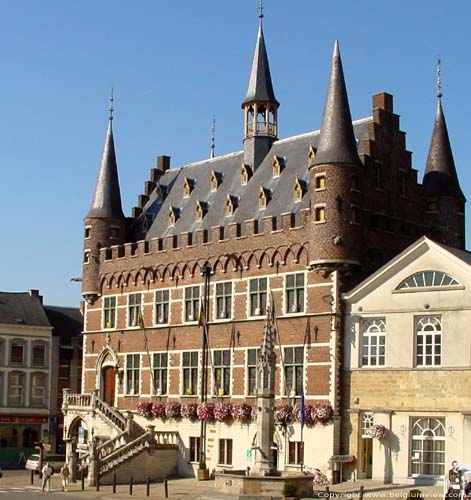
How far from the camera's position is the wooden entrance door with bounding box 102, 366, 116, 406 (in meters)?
56.0

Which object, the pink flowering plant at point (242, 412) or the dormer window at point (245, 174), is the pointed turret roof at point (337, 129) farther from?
the pink flowering plant at point (242, 412)

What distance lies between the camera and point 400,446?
40.7 m

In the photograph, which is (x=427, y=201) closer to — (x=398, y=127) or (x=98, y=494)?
(x=398, y=127)

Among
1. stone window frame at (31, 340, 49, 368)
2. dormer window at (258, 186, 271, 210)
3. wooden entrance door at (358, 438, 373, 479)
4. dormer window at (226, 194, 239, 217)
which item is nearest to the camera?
wooden entrance door at (358, 438, 373, 479)

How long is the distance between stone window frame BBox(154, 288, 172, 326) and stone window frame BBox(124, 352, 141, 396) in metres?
2.41

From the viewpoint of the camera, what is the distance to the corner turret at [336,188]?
43438 mm

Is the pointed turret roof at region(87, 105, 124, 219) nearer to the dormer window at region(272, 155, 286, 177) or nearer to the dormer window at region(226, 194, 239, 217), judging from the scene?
the dormer window at region(226, 194, 239, 217)

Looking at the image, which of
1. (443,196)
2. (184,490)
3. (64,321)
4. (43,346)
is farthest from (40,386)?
(443,196)

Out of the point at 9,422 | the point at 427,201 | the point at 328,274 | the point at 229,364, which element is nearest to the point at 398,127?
the point at 427,201

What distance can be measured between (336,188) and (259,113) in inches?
457

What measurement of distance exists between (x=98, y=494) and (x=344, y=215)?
50.8ft

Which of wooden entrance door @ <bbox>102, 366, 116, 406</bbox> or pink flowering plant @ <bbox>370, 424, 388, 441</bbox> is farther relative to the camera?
wooden entrance door @ <bbox>102, 366, 116, 406</bbox>

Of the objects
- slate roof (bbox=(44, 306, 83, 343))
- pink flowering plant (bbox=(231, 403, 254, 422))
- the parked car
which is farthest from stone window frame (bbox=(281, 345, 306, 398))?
slate roof (bbox=(44, 306, 83, 343))

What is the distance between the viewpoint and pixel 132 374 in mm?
54469
